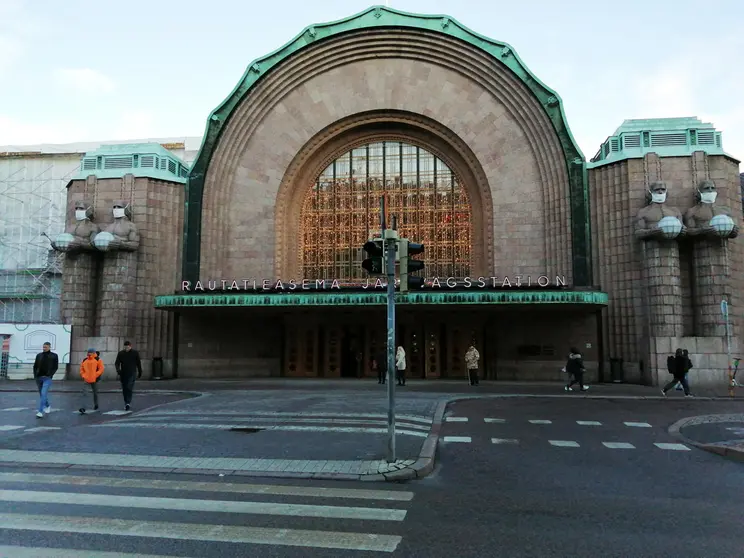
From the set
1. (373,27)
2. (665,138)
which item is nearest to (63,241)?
(373,27)

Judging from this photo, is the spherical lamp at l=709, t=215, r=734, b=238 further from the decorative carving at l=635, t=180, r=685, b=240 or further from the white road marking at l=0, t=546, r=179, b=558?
the white road marking at l=0, t=546, r=179, b=558

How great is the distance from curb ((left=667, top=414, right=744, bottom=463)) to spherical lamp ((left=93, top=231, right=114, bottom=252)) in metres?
22.8

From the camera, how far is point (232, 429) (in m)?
11.9

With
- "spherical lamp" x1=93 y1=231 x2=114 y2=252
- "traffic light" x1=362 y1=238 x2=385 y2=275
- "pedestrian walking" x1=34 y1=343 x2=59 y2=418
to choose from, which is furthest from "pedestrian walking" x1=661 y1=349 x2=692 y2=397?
"spherical lamp" x1=93 y1=231 x2=114 y2=252

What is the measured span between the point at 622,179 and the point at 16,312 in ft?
138

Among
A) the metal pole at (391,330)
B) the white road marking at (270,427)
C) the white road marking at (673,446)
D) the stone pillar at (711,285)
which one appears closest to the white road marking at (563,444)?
the white road marking at (673,446)

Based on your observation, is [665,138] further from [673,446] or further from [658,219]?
[673,446]

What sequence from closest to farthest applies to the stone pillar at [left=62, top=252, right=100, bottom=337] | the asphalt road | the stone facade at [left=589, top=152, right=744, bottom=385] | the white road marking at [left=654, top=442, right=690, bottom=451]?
the asphalt road < the white road marking at [left=654, top=442, right=690, bottom=451] < the stone facade at [left=589, top=152, right=744, bottom=385] < the stone pillar at [left=62, top=252, right=100, bottom=337]

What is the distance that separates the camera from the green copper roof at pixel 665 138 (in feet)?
79.2

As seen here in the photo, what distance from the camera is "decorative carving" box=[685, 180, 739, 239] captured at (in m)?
22.2

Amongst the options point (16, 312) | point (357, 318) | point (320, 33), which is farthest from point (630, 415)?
point (16, 312)

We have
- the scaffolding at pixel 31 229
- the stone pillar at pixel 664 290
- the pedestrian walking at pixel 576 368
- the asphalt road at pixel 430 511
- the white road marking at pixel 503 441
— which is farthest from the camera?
the scaffolding at pixel 31 229

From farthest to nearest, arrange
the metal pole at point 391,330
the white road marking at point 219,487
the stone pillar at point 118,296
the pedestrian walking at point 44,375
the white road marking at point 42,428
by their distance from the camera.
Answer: the stone pillar at point 118,296
the pedestrian walking at point 44,375
the white road marking at point 42,428
the metal pole at point 391,330
the white road marking at point 219,487

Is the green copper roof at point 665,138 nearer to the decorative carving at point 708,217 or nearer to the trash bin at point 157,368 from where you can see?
the decorative carving at point 708,217
